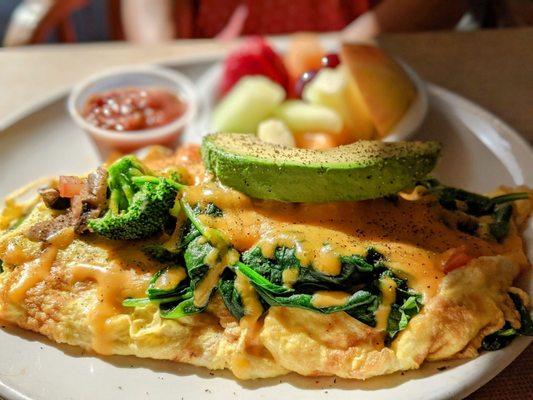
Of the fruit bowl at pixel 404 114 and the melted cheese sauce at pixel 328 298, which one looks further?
the fruit bowl at pixel 404 114

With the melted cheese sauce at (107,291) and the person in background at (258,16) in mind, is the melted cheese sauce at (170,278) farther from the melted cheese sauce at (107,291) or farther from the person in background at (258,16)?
the person in background at (258,16)

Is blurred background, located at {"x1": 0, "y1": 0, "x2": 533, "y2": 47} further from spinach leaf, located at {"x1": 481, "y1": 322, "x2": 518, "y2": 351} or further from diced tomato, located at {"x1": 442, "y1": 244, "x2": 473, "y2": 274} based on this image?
spinach leaf, located at {"x1": 481, "y1": 322, "x2": 518, "y2": 351}

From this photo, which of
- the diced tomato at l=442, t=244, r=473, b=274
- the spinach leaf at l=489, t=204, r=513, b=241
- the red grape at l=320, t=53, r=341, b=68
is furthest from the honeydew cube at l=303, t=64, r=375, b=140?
the diced tomato at l=442, t=244, r=473, b=274

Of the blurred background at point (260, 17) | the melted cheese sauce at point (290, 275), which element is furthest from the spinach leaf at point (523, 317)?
the blurred background at point (260, 17)

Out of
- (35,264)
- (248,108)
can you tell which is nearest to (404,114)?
(248,108)

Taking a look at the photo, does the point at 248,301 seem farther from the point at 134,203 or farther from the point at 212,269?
the point at 134,203
